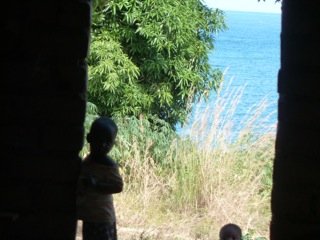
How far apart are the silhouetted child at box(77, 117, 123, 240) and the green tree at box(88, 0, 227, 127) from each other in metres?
6.24

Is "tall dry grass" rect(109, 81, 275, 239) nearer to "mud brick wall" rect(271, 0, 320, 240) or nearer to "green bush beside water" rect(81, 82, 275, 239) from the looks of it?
"green bush beside water" rect(81, 82, 275, 239)

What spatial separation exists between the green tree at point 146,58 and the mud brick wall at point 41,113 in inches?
281

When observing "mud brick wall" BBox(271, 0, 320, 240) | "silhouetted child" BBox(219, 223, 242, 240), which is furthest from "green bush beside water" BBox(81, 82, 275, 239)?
"mud brick wall" BBox(271, 0, 320, 240)

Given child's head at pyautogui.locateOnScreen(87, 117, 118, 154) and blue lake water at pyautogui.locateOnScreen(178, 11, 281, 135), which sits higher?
blue lake water at pyautogui.locateOnScreen(178, 11, 281, 135)

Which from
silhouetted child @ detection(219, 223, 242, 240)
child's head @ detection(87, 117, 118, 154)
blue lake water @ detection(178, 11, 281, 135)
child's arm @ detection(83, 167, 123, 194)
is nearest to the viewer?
child's arm @ detection(83, 167, 123, 194)

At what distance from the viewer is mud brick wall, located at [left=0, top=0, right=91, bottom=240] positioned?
213 centimetres

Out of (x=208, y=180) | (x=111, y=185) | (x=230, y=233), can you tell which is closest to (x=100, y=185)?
(x=111, y=185)

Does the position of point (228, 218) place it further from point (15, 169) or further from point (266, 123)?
point (15, 169)

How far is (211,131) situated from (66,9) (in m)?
4.93

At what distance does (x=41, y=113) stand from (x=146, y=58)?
804cm

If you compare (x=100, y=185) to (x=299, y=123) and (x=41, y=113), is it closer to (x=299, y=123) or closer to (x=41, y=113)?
(x=41, y=113)

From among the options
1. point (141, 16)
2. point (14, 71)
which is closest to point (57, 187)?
point (14, 71)

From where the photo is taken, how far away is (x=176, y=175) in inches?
279

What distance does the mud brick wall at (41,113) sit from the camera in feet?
6.98
